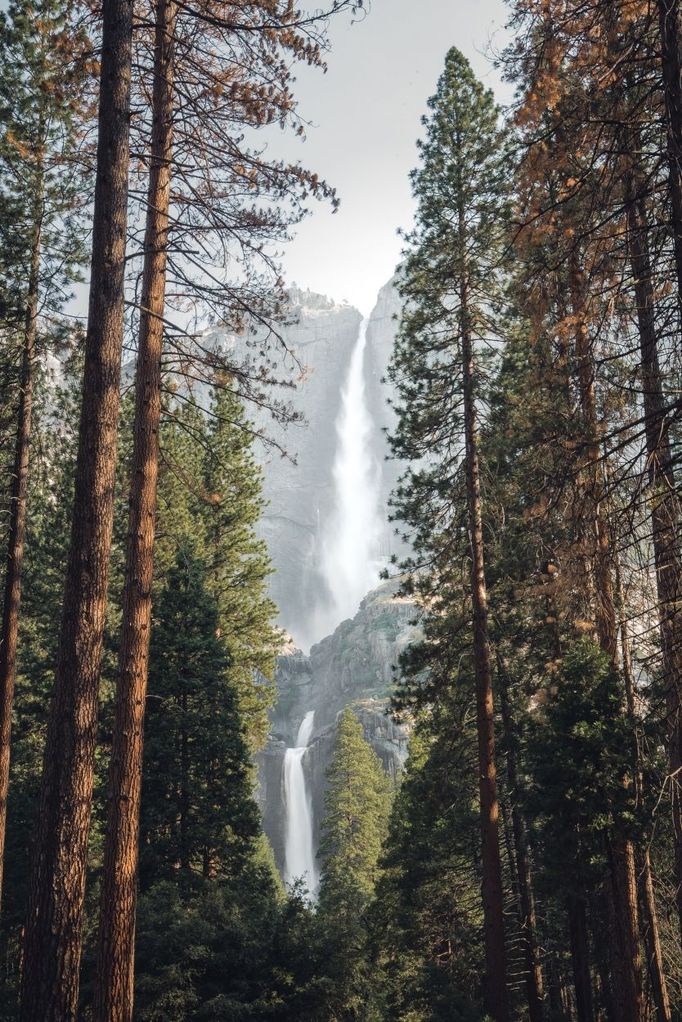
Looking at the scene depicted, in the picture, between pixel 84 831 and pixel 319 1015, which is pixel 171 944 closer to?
pixel 319 1015

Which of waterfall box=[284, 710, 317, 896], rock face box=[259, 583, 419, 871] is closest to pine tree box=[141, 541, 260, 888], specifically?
rock face box=[259, 583, 419, 871]

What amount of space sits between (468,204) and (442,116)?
2.06 m

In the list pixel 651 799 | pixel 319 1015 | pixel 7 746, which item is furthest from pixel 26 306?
pixel 651 799

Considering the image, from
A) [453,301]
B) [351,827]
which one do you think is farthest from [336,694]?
[453,301]

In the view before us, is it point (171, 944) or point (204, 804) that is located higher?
point (204, 804)

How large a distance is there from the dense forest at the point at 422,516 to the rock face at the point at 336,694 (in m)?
51.0

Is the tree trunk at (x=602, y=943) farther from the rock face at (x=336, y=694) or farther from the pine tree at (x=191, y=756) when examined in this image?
the rock face at (x=336, y=694)

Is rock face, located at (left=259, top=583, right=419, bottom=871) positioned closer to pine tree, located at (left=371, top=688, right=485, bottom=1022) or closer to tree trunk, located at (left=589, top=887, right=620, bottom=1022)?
pine tree, located at (left=371, top=688, right=485, bottom=1022)

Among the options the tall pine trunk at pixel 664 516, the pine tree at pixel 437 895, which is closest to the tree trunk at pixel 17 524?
the pine tree at pixel 437 895

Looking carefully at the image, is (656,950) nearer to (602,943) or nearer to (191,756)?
(602,943)

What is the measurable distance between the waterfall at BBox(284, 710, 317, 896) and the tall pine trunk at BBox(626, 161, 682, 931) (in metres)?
67.6

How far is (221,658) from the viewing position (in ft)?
49.3

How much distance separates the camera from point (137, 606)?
241 inches

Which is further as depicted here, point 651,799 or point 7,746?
point 7,746
